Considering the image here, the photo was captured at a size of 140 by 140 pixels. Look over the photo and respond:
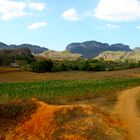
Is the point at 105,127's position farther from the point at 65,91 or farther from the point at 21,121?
the point at 65,91

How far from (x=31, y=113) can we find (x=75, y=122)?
6380 mm

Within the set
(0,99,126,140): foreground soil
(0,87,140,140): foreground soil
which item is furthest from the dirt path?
(0,99,126,140): foreground soil

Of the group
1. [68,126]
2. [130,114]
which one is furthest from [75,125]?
[130,114]

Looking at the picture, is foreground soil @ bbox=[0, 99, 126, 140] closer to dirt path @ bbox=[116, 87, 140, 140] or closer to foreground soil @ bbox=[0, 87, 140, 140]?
foreground soil @ bbox=[0, 87, 140, 140]

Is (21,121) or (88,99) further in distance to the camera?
(88,99)

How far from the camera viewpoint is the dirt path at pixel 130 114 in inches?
1224

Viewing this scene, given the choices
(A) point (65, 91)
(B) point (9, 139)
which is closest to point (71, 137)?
(B) point (9, 139)

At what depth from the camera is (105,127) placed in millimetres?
31172

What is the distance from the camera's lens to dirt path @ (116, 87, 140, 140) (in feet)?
102

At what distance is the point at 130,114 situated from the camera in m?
38.2

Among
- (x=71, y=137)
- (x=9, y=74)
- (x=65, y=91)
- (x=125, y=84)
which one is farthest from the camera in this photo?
(x=9, y=74)

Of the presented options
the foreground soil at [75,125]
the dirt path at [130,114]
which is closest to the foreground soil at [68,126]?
the foreground soil at [75,125]

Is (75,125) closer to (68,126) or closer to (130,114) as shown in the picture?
→ (68,126)

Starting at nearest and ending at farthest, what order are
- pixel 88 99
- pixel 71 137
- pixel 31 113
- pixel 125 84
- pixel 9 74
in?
pixel 71 137
pixel 31 113
pixel 88 99
pixel 125 84
pixel 9 74
